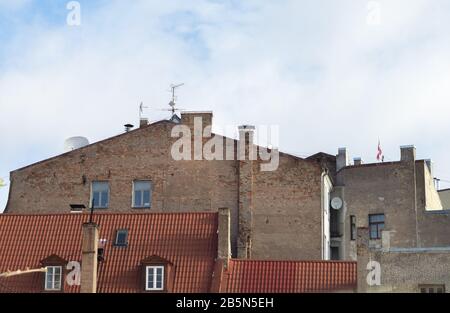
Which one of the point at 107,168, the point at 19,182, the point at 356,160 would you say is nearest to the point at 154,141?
the point at 107,168

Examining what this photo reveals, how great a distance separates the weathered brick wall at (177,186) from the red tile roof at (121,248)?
451 centimetres

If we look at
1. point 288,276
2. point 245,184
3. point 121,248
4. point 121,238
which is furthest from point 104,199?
point 288,276

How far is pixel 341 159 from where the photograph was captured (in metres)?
66.9

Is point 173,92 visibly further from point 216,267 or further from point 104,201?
point 216,267

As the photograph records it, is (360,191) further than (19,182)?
Yes

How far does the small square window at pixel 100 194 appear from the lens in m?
57.2

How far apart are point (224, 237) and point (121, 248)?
4838mm

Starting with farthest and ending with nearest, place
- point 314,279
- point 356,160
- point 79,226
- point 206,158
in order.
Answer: point 356,160
point 206,158
point 79,226
point 314,279

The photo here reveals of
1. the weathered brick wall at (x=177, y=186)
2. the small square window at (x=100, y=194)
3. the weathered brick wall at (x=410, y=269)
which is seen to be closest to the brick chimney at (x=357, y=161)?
the weathered brick wall at (x=177, y=186)

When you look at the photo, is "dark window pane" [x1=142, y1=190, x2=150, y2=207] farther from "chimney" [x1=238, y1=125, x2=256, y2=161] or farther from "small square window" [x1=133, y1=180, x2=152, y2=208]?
"chimney" [x1=238, y1=125, x2=256, y2=161]

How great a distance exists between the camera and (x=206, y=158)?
56.5 metres

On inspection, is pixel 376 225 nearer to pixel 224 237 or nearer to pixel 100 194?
pixel 100 194

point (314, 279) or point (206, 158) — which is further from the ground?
point (206, 158)

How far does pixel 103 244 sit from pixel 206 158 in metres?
8.50
